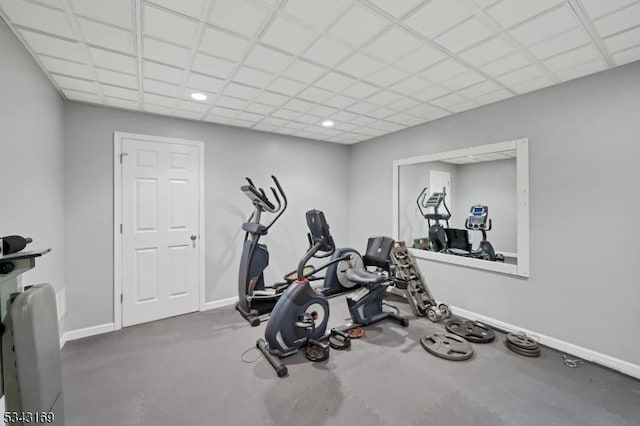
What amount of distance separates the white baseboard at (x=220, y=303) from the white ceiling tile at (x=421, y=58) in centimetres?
351

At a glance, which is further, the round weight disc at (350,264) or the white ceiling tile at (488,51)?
the round weight disc at (350,264)

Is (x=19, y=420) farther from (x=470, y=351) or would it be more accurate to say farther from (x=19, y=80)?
(x=470, y=351)

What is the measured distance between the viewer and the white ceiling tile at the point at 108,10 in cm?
146

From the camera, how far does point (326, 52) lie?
6.47ft

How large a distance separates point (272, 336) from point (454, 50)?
8.97 feet

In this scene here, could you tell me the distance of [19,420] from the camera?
106cm

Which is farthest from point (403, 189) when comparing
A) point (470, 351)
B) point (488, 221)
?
point (470, 351)

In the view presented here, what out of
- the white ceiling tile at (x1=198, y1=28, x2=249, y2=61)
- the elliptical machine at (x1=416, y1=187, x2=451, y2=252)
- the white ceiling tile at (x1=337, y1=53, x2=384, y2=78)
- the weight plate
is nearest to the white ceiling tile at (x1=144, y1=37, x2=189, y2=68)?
the white ceiling tile at (x1=198, y1=28, x2=249, y2=61)

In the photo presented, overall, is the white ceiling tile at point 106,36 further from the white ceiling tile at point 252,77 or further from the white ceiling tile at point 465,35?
the white ceiling tile at point 465,35

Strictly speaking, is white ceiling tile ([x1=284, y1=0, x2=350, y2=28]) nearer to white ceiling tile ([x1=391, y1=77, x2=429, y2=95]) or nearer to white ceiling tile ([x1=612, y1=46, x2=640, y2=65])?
white ceiling tile ([x1=391, y1=77, x2=429, y2=95])

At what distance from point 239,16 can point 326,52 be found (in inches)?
25.8

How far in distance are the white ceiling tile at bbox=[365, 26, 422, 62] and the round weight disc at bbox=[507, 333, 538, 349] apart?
2.81 m

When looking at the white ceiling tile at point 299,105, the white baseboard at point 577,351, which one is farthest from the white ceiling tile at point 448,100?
the white baseboard at point 577,351

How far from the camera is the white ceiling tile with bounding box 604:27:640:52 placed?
177 cm
